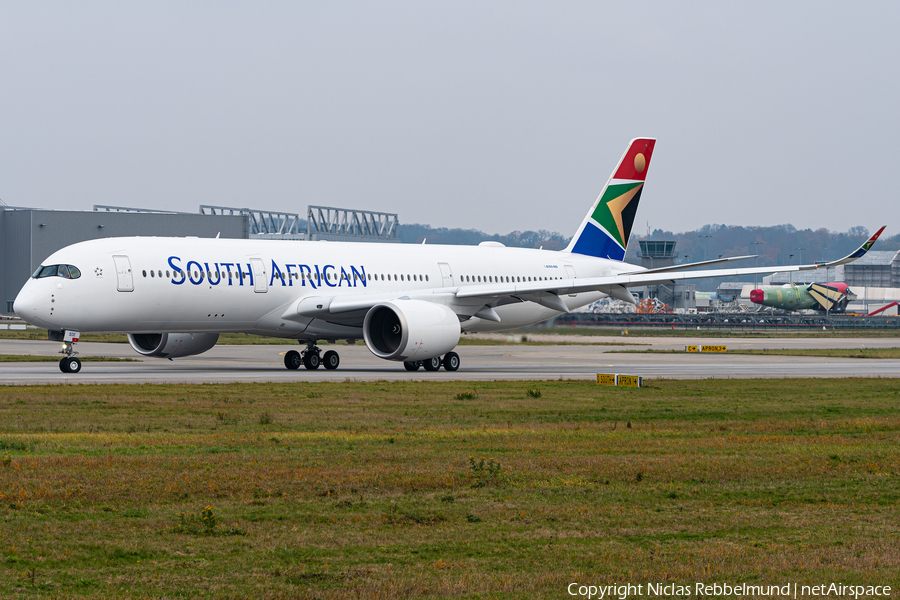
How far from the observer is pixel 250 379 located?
29.0 m

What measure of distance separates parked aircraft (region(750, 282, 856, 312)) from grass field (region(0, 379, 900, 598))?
5093 inches

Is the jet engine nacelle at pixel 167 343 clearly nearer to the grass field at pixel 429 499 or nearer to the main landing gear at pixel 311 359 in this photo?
the main landing gear at pixel 311 359

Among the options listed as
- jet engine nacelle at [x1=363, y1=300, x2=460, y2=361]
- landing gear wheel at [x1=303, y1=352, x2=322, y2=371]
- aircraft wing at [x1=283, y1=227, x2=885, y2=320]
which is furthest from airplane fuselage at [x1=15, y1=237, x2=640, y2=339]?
jet engine nacelle at [x1=363, y1=300, x2=460, y2=361]

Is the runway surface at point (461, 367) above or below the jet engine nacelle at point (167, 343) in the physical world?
below

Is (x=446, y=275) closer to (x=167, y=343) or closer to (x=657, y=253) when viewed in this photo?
(x=167, y=343)

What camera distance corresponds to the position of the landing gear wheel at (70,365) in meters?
29.6

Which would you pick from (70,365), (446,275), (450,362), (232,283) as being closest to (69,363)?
(70,365)

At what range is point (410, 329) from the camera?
31.4 metres

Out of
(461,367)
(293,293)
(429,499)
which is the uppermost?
(293,293)

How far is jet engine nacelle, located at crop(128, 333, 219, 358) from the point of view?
34969 millimetres

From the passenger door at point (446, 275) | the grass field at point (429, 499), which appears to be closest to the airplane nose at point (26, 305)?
the grass field at point (429, 499)

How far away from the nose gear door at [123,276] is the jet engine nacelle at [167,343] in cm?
515

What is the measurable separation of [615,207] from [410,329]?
16.1 meters

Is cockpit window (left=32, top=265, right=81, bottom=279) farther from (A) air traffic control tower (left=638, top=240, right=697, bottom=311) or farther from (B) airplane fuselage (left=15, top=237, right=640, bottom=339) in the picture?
(A) air traffic control tower (left=638, top=240, right=697, bottom=311)
